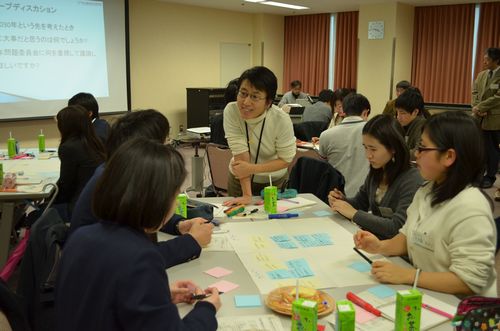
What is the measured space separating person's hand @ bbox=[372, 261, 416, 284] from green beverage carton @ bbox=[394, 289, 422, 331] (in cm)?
33

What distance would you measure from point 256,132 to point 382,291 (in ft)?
4.64

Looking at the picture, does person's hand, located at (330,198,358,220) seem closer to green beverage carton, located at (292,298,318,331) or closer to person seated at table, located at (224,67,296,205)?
person seated at table, located at (224,67,296,205)

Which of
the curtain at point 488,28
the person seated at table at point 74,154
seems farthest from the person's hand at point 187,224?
the curtain at point 488,28

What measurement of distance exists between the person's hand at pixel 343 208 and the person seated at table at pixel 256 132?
51cm

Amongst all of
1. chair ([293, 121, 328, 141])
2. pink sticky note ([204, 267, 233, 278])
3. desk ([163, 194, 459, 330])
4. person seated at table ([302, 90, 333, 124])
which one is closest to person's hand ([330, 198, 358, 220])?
desk ([163, 194, 459, 330])

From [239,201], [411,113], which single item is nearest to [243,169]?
[239,201]

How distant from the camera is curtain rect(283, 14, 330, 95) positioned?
9.48 meters

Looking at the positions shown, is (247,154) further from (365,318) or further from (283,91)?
(283,91)

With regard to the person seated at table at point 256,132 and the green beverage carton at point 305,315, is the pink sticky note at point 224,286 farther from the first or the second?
the person seated at table at point 256,132

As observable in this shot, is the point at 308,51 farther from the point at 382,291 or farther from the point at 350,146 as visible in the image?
the point at 382,291

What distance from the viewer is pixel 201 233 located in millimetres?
1957

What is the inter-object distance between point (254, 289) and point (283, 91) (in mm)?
9090

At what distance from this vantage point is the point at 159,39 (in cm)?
842

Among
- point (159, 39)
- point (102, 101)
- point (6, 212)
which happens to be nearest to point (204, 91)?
point (159, 39)
